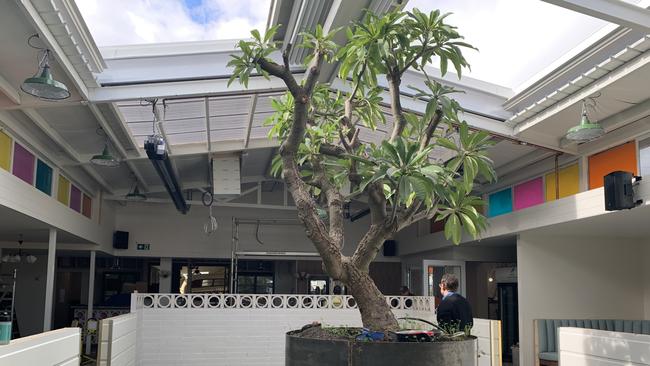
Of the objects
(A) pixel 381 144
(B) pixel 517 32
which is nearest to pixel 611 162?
(B) pixel 517 32

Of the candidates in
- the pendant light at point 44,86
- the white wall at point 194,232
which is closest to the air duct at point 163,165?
the white wall at point 194,232

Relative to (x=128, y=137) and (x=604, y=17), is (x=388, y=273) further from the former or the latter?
(x=604, y=17)

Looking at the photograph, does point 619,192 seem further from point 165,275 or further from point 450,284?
point 165,275

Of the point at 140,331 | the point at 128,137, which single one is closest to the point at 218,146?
the point at 128,137

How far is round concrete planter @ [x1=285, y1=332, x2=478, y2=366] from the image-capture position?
9.74 feet

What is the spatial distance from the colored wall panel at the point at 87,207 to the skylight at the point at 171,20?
5.14 metres

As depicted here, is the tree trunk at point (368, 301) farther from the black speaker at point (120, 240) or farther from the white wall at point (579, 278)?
the black speaker at point (120, 240)

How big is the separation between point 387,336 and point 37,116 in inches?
236

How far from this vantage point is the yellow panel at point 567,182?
836 cm

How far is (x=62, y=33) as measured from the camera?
5398mm

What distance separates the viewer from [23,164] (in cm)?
784

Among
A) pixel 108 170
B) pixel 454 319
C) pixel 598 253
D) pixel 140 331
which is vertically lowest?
pixel 140 331

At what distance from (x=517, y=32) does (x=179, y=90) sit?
13.3 ft

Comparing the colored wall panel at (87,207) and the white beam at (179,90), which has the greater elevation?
the white beam at (179,90)
